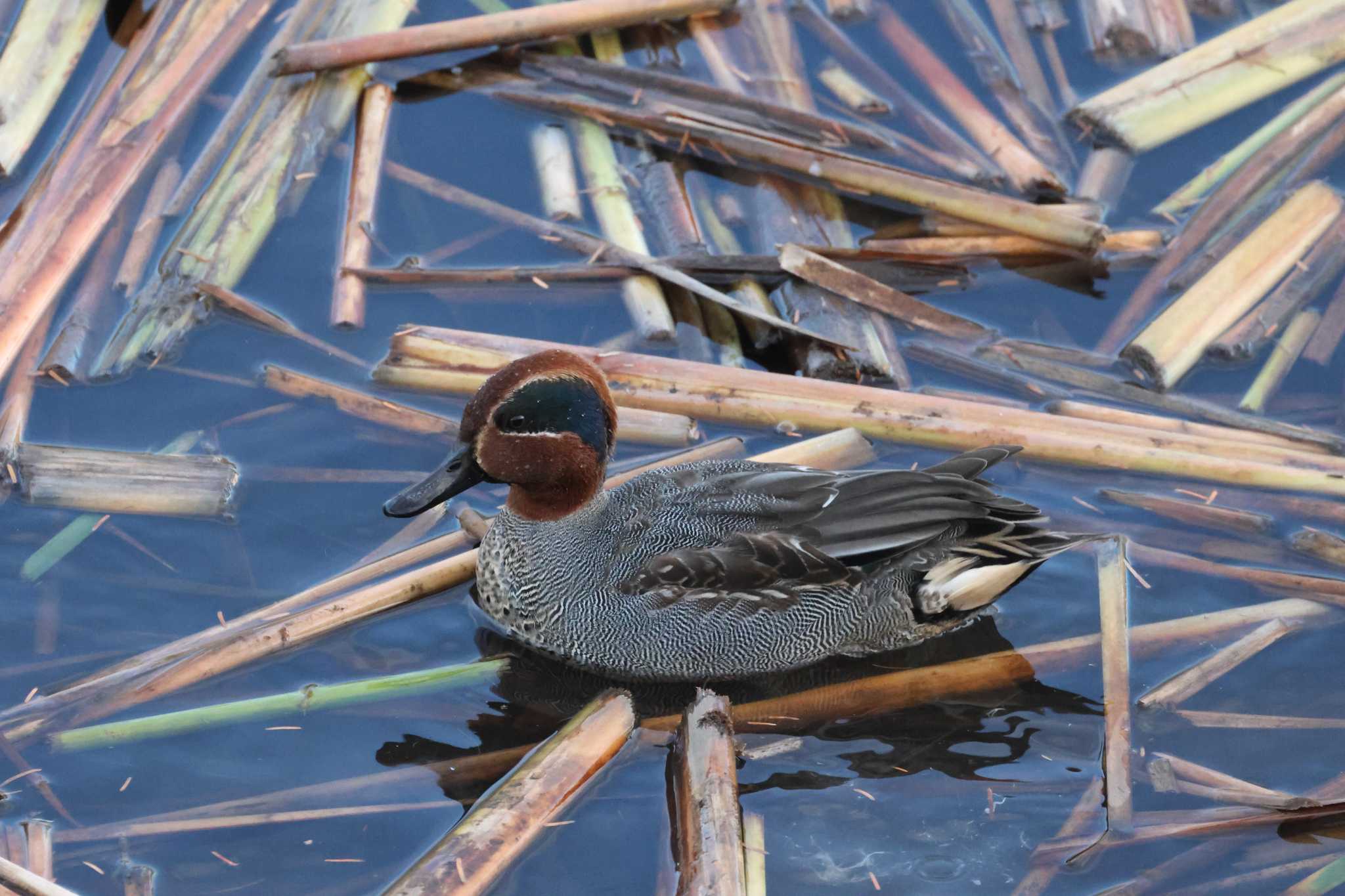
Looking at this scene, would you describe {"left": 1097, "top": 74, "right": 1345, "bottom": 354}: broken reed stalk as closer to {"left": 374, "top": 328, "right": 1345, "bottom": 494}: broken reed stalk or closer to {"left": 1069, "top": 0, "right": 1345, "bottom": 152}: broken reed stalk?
{"left": 1069, "top": 0, "right": 1345, "bottom": 152}: broken reed stalk

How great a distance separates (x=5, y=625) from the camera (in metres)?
5.38

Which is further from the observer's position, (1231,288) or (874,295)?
(874,295)

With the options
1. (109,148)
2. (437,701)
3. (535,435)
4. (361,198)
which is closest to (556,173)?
(361,198)

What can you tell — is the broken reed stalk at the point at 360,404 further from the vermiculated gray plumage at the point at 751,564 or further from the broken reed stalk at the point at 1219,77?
the broken reed stalk at the point at 1219,77

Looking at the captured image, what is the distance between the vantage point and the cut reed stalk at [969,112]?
7.43 m

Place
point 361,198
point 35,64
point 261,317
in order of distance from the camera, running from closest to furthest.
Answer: point 261,317 < point 361,198 < point 35,64

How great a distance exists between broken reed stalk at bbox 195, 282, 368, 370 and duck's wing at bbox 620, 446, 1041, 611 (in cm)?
202

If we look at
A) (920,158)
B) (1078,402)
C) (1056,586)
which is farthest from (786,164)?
(1056,586)

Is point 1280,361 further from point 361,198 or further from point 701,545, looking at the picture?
point 361,198

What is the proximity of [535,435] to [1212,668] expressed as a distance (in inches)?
101

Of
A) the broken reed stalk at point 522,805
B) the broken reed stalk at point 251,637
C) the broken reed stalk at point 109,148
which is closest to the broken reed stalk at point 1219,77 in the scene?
the broken reed stalk at point 251,637

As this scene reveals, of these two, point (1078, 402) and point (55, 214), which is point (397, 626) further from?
point (1078, 402)

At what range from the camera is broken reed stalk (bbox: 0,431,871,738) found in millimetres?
4957

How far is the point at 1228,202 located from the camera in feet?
24.1
